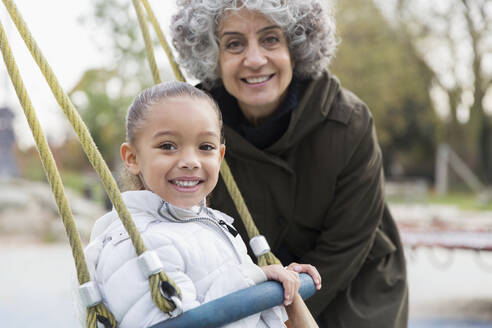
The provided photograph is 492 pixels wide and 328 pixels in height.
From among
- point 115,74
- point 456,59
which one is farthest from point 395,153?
point 115,74

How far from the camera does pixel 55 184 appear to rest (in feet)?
3.82

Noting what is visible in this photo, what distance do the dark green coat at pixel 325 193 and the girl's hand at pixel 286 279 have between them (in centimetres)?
60

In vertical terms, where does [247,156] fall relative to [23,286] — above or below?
above

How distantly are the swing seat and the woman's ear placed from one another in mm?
386

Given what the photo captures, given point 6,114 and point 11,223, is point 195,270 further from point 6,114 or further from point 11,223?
point 6,114

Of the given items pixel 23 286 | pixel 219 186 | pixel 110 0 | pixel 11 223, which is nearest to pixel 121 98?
pixel 110 0

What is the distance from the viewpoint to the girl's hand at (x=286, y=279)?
4.13ft

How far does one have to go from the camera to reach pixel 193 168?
127 cm

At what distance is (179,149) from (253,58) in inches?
22.9

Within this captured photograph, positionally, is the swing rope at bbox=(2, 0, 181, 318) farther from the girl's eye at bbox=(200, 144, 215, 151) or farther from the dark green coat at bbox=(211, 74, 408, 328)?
the dark green coat at bbox=(211, 74, 408, 328)

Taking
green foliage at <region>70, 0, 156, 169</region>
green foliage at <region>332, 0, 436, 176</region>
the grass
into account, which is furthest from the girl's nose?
green foliage at <region>332, 0, 436, 176</region>

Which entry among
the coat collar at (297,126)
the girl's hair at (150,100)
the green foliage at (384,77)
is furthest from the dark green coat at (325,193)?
the green foliage at (384,77)

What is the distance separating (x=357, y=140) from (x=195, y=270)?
86cm

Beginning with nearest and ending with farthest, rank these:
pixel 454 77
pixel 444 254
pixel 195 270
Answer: pixel 195 270 < pixel 444 254 < pixel 454 77
